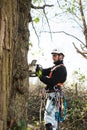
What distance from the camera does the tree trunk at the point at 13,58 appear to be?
431 centimetres

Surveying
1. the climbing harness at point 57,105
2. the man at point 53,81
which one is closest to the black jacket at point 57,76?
the man at point 53,81

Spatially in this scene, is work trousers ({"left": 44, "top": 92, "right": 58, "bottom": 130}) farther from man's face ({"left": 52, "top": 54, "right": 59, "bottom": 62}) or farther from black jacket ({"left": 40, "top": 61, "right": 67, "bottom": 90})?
man's face ({"left": 52, "top": 54, "right": 59, "bottom": 62})

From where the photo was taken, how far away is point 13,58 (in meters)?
4.58

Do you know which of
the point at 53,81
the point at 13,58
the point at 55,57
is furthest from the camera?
the point at 55,57

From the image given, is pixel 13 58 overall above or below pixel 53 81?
above

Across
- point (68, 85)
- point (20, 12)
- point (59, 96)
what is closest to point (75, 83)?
point (68, 85)

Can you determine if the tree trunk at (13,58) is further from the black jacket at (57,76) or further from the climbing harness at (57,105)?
the climbing harness at (57,105)

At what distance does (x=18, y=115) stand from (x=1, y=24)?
1.28 m

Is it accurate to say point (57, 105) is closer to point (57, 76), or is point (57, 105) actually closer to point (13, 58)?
point (57, 76)

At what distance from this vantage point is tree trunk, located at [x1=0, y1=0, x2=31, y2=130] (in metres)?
4.31

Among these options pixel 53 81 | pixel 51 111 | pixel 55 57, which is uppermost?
pixel 55 57

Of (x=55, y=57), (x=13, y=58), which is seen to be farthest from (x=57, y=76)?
(x=13, y=58)

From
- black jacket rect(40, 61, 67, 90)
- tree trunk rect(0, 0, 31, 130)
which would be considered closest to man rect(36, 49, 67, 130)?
black jacket rect(40, 61, 67, 90)

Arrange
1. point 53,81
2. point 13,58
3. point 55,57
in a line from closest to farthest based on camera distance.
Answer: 1. point 13,58
2. point 53,81
3. point 55,57
